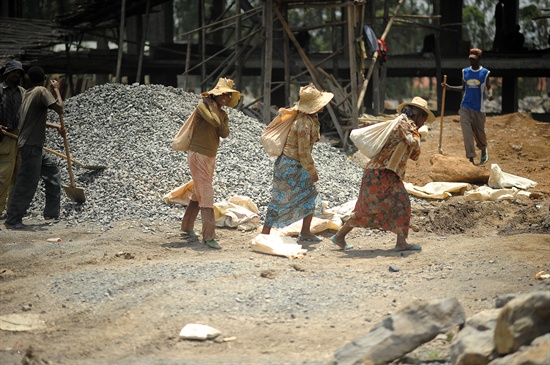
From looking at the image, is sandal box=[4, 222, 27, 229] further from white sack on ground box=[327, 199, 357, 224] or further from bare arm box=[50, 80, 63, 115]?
white sack on ground box=[327, 199, 357, 224]

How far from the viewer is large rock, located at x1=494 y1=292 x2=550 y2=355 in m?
4.36

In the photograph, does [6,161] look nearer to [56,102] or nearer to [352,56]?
[56,102]

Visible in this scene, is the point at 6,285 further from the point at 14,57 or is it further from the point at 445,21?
the point at 445,21

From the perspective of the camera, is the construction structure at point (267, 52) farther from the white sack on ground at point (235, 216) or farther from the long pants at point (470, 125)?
the white sack on ground at point (235, 216)

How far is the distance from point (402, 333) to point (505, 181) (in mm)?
6623

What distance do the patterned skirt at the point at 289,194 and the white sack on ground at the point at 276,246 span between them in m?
0.19

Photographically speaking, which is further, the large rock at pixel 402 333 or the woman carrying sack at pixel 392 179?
A: the woman carrying sack at pixel 392 179

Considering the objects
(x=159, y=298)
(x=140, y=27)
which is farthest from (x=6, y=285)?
(x=140, y=27)

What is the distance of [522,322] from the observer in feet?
14.4

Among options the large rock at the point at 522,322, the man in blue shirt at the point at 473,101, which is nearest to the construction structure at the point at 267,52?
the man in blue shirt at the point at 473,101

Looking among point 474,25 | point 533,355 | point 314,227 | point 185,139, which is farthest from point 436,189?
point 474,25

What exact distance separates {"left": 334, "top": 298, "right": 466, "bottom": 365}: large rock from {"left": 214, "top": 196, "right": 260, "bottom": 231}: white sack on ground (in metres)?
4.17

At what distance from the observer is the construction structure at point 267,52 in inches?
542

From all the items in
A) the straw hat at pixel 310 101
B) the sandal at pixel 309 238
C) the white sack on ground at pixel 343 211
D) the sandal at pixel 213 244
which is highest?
the straw hat at pixel 310 101
